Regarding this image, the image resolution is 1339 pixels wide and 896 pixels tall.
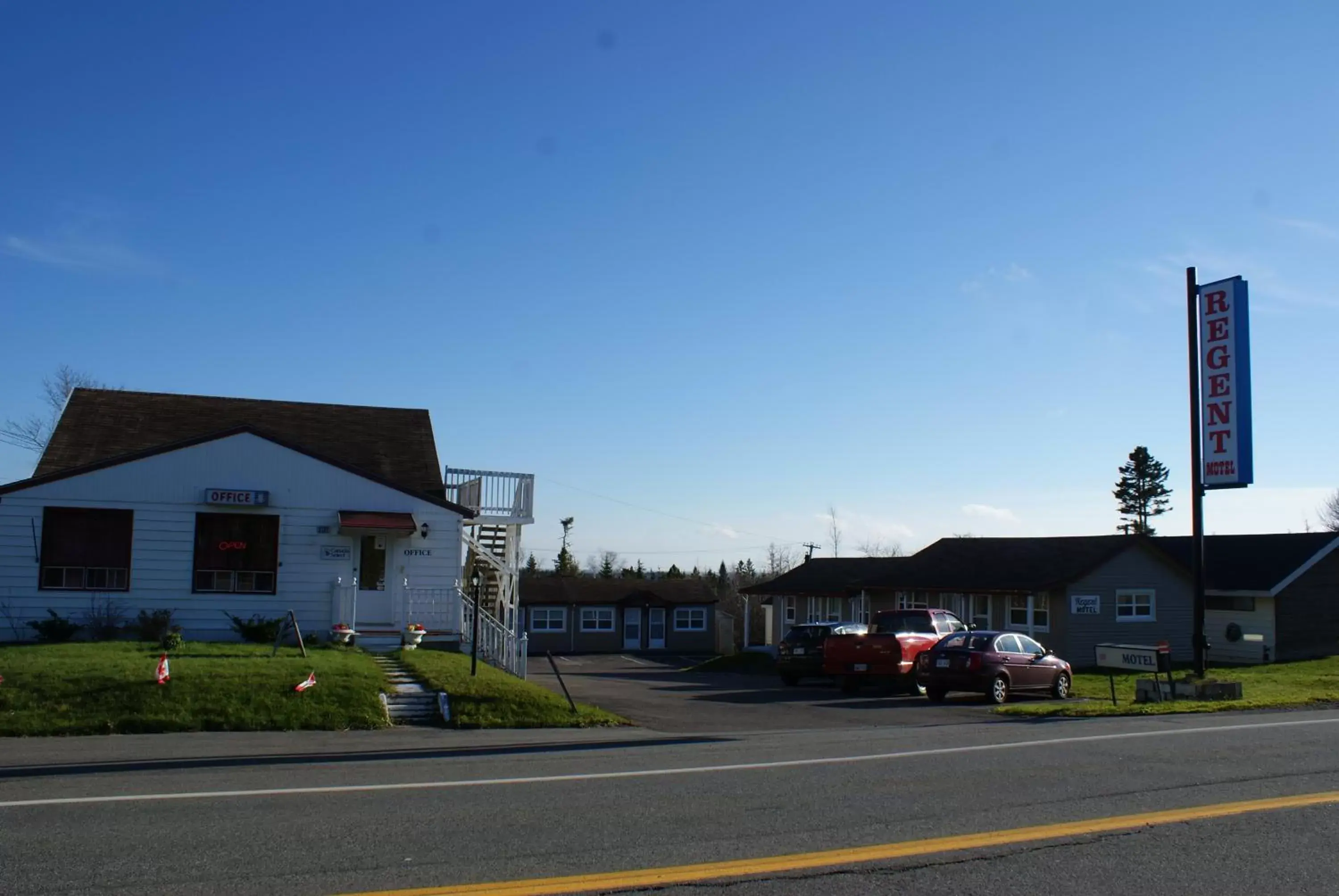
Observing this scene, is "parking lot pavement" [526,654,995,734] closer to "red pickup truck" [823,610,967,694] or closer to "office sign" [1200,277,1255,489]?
"red pickup truck" [823,610,967,694]

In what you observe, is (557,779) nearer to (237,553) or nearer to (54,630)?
(237,553)

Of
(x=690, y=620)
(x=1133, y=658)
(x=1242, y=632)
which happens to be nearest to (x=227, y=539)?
(x=1133, y=658)

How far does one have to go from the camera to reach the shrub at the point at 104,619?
72.0 feet

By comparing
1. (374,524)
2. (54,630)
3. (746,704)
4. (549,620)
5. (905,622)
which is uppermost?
(374,524)

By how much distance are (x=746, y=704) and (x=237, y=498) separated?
428 inches

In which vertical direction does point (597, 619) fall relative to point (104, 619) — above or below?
below

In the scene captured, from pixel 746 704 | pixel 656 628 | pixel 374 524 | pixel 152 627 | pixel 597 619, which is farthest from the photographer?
pixel 656 628

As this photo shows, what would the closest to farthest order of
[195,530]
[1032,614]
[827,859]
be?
[827,859]
[195,530]
[1032,614]

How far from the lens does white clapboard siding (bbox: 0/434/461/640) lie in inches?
870

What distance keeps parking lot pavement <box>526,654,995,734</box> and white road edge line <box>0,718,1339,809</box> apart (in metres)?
3.80

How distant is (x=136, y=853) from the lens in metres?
6.93

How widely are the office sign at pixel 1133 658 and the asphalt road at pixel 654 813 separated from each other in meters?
6.44

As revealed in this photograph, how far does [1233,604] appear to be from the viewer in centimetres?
3662

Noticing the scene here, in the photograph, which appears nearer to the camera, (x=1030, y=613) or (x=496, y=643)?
(x=496, y=643)
